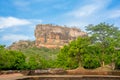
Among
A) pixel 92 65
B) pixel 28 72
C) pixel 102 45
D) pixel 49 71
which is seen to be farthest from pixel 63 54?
pixel 28 72

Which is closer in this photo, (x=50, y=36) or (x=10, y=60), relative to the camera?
(x=10, y=60)

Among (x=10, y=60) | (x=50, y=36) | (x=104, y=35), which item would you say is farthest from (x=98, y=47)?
(x=50, y=36)

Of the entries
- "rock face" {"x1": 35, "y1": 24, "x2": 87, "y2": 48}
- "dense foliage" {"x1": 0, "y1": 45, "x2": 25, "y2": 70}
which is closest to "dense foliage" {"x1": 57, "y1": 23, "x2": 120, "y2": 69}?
"dense foliage" {"x1": 0, "y1": 45, "x2": 25, "y2": 70}

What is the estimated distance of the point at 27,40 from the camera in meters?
152

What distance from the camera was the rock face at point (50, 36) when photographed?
520 ft

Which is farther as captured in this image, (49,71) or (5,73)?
(49,71)

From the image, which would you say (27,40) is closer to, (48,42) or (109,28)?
(48,42)

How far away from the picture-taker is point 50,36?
526 feet

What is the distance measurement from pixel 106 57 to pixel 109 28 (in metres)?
4.84

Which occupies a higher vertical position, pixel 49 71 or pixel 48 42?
pixel 48 42

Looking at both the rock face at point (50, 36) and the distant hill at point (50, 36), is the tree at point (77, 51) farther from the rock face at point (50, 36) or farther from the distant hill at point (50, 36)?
the rock face at point (50, 36)

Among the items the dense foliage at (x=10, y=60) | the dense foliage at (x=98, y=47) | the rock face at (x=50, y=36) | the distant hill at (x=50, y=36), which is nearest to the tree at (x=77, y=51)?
the dense foliage at (x=98, y=47)

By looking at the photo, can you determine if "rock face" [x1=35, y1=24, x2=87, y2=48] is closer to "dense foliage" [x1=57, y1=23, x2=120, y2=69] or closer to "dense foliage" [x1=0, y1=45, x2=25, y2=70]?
"dense foliage" [x1=0, y1=45, x2=25, y2=70]

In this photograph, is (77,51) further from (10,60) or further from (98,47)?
(10,60)
